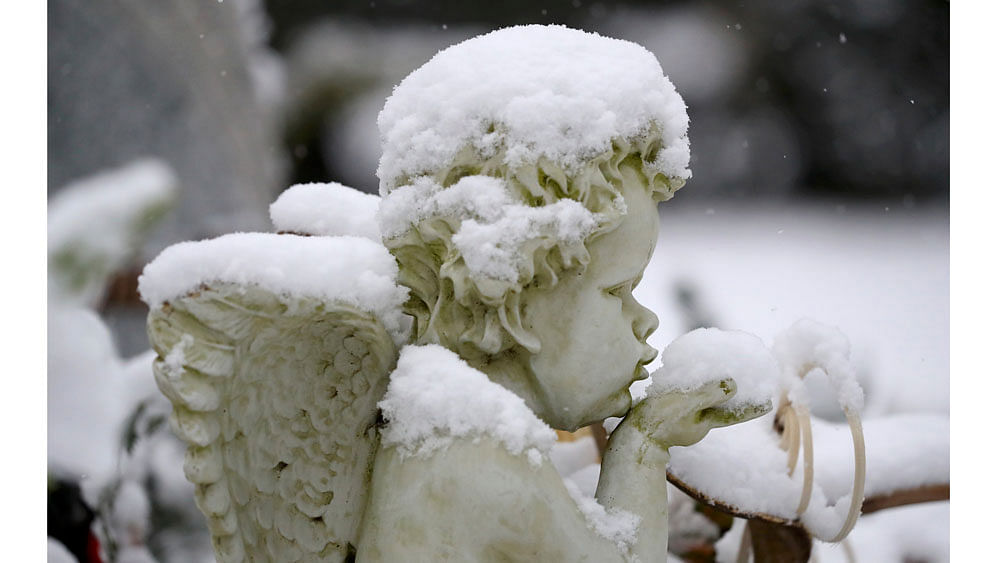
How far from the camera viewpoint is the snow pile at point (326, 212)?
102 centimetres

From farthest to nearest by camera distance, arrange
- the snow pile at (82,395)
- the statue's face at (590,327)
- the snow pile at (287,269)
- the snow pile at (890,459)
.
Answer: the snow pile at (82,395) → the snow pile at (890,459) → the statue's face at (590,327) → the snow pile at (287,269)

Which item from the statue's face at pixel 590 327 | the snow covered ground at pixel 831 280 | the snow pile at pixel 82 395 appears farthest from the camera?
the snow covered ground at pixel 831 280

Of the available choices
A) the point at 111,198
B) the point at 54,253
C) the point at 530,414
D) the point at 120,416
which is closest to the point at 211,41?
the point at 111,198

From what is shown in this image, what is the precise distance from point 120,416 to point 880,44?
4.99 feet

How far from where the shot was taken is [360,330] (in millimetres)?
839

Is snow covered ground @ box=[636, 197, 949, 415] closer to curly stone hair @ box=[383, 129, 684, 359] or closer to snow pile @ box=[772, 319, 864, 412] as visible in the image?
snow pile @ box=[772, 319, 864, 412]

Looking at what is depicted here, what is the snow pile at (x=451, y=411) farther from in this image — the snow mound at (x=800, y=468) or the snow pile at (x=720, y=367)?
the snow mound at (x=800, y=468)

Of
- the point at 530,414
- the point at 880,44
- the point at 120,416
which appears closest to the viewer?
the point at 530,414

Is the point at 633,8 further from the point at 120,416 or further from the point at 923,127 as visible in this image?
the point at 120,416


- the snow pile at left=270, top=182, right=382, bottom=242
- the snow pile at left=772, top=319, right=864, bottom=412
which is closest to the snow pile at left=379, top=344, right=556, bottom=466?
the snow pile at left=270, top=182, right=382, bottom=242

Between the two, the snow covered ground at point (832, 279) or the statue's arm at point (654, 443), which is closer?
the statue's arm at point (654, 443)

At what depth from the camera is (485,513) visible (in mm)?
788

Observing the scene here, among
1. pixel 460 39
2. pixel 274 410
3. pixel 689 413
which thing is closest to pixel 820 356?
pixel 689 413

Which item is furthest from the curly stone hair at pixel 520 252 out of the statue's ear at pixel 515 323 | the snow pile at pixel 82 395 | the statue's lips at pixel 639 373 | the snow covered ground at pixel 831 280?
the snow pile at pixel 82 395
